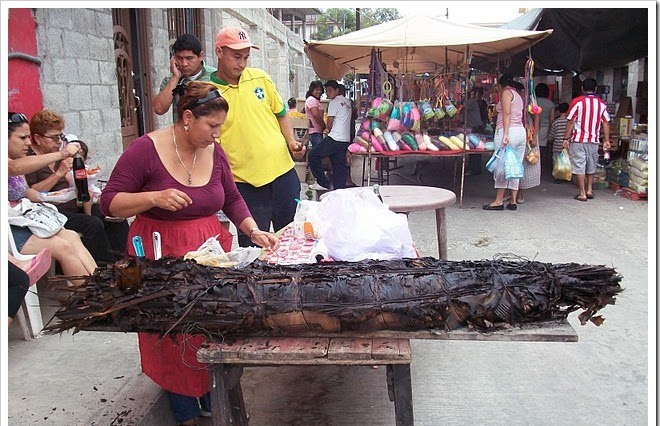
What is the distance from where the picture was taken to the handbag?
3.55 meters

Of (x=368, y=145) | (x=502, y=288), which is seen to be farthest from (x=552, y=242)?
(x=502, y=288)

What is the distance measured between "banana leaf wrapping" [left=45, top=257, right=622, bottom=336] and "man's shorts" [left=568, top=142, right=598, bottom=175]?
6500 mm

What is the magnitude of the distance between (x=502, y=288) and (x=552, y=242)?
4368 millimetres

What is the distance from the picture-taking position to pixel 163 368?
2.51 m

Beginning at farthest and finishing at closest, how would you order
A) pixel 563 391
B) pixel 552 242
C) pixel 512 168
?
1. pixel 512 168
2. pixel 552 242
3. pixel 563 391

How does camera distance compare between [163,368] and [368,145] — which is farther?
[368,145]

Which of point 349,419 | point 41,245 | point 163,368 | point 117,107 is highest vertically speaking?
point 117,107

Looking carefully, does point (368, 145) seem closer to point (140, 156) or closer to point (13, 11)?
point (13, 11)

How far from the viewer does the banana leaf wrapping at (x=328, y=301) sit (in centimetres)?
191

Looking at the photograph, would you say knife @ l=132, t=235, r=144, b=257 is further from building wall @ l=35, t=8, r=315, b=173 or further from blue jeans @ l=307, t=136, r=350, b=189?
blue jeans @ l=307, t=136, r=350, b=189

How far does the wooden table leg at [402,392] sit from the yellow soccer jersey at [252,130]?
2.03m

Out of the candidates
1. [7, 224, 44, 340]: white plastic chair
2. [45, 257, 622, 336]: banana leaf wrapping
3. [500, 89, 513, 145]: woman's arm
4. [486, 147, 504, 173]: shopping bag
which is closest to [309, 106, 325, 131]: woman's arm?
[486, 147, 504, 173]: shopping bag

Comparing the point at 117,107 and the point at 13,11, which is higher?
the point at 13,11

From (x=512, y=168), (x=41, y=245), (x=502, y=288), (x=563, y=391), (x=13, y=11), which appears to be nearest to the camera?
(x=502, y=288)
